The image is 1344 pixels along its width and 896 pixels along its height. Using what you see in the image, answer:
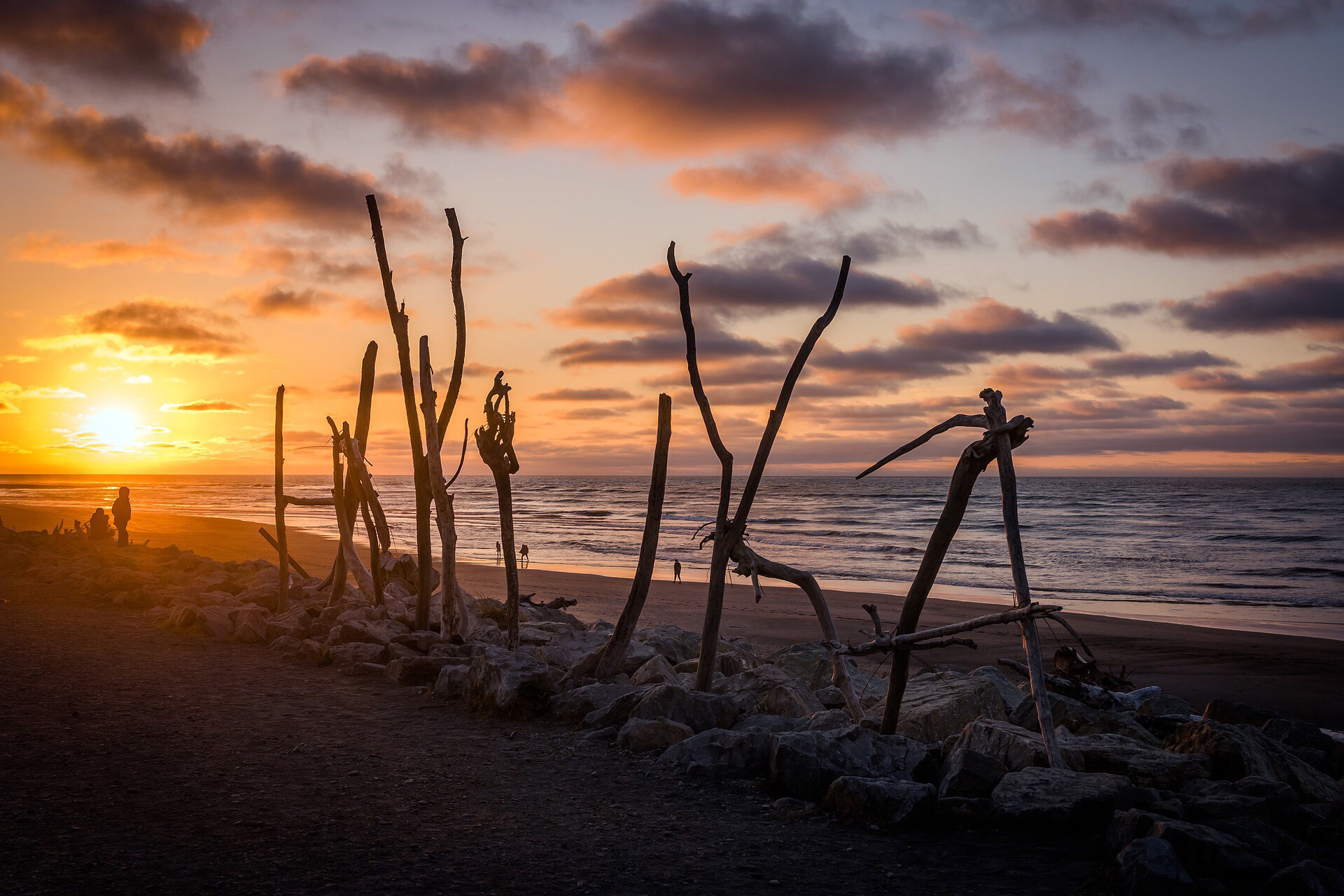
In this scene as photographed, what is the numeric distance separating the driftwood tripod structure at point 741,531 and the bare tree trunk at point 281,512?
298 inches

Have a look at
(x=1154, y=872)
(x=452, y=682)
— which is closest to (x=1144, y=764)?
(x=1154, y=872)

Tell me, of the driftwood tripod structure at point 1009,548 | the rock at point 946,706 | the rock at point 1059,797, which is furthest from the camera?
the rock at point 946,706

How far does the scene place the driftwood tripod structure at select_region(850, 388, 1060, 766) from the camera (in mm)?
5723

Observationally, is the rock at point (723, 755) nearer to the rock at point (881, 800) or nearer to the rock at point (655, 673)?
the rock at point (881, 800)

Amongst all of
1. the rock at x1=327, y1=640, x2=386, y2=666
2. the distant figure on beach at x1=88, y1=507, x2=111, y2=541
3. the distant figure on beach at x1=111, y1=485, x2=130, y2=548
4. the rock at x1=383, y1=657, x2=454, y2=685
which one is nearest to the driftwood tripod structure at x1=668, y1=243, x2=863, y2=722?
the rock at x1=383, y1=657, x2=454, y2=685

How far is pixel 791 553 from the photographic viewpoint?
115ft

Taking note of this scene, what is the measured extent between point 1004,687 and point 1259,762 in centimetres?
273

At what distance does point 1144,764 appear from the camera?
609 cm

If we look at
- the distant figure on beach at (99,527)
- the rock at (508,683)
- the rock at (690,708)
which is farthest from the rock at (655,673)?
the distant figure on beach at (99,527)

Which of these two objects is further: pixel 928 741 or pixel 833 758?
pixel 928 741

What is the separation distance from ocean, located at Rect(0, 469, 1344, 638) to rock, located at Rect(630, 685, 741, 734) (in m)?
2.96

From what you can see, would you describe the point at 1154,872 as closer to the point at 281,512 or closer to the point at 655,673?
the point at 655,673

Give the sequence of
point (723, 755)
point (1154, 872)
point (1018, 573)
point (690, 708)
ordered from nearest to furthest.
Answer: point (1154, 872) → point (1018, 573) → point (723, 755) → point (690, 708)

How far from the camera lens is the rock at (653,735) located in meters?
7.05
